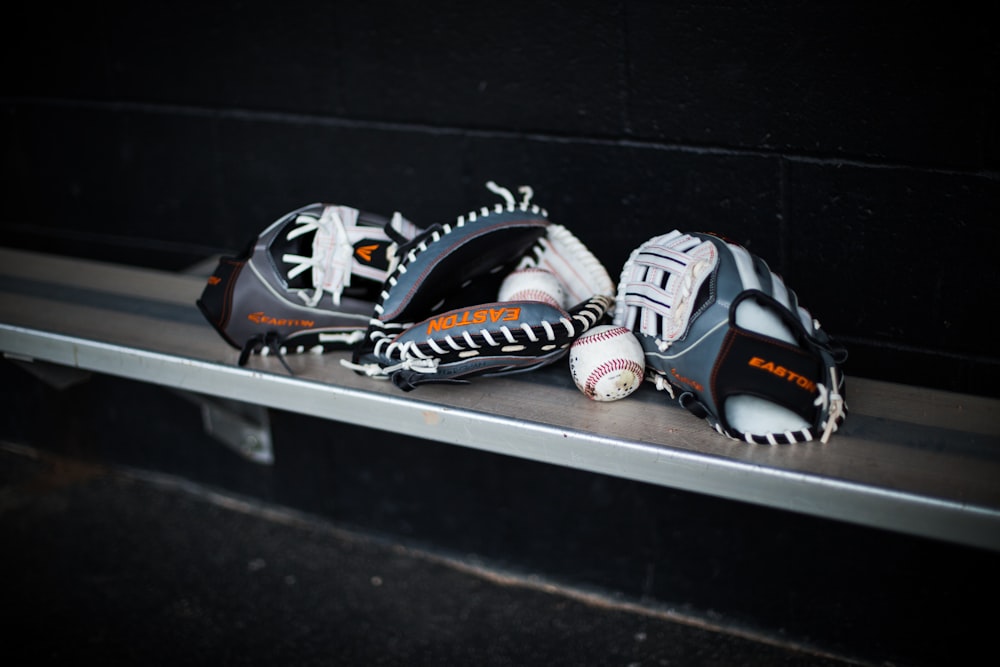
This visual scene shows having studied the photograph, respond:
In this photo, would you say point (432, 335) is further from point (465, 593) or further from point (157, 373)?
point (465, 593)

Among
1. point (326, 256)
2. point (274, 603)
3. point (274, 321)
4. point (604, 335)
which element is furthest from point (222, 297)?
point (274, 603)

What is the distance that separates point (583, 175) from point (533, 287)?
337 millimetres

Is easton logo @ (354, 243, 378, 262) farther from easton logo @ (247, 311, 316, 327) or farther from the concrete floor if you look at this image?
the concrete floor

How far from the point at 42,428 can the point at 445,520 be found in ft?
4.88

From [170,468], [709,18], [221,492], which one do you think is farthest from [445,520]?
[709,18]

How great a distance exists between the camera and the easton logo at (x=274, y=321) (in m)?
1.84

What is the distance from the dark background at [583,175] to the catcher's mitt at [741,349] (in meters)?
0.30

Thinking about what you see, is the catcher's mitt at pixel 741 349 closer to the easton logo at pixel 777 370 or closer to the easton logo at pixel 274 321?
the easton logo at pixel 777 370

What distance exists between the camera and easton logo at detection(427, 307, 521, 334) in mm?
1620

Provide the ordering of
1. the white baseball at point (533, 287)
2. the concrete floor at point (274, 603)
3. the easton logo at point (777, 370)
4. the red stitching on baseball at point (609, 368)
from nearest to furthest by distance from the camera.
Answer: the easton logo at point (777, 370) < the red stitching on baseball at point (609, 368) < the white baseball at point (533, 287) < the concrete floor at point (274, 603)

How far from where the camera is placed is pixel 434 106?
6.81ft

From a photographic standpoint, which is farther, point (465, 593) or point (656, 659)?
point (465, 593)

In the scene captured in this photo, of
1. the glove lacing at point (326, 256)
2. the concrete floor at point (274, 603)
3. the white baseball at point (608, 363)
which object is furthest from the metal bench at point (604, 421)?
the concrete floor at point (274, 603)

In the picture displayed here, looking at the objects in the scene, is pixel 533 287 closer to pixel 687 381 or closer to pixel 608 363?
pixel 608 363
